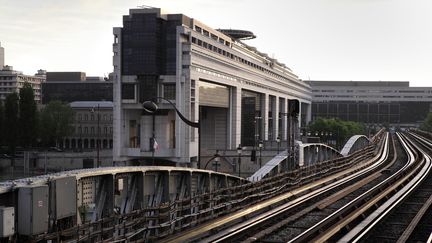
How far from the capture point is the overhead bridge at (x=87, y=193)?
1349 centimetres

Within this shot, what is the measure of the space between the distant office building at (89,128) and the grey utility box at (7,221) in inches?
5169

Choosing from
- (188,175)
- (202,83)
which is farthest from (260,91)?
(188,175)

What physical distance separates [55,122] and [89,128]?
73.0 ft

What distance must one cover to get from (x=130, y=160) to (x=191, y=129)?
1174 cm

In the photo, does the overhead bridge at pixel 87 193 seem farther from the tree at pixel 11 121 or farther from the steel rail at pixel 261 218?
the tree at pixel 11 121

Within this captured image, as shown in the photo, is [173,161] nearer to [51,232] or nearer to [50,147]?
[50,147]

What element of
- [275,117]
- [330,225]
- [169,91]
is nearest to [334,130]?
[275,117]

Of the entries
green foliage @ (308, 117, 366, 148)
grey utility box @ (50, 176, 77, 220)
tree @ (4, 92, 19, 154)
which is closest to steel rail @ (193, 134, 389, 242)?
grey utility box @ (50, 176, 77, 220)

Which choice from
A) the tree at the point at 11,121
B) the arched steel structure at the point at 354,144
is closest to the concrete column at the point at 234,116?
the arched steel structure at the point at 354,144

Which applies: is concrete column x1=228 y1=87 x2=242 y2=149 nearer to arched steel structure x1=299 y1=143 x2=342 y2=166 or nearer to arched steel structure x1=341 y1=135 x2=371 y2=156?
arched steel structure x1=341 y1=135 x2=371 y2=156

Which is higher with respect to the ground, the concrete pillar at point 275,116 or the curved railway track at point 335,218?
the concrete pillar at point 275,116

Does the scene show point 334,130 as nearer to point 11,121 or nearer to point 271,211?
point 11,121

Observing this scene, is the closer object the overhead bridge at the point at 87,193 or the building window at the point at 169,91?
the overhead bridge at the point at 87,193

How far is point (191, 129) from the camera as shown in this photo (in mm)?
93250
